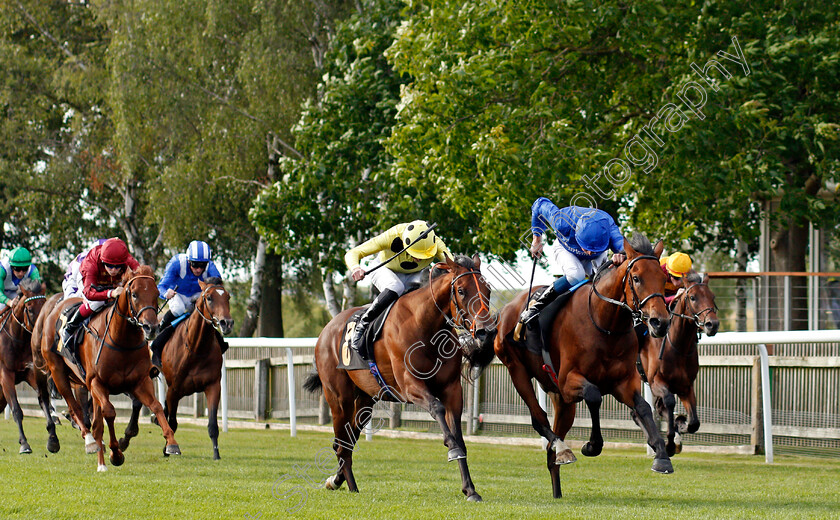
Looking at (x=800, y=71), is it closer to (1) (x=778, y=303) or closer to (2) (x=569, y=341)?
(1) (x=778, y=303)

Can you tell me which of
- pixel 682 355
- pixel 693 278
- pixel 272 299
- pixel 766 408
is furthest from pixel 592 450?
pixel 272 299

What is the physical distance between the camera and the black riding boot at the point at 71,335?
10.0 meters

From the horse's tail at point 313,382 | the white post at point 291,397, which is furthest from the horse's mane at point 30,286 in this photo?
the horse's tail at point 313,382

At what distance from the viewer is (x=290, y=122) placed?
23.5m

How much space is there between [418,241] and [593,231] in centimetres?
142

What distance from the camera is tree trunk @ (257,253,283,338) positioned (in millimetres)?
27156

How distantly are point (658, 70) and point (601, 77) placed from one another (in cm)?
96

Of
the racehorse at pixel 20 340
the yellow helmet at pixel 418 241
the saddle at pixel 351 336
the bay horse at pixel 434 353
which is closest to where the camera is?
the bay horse at pixel 434 353

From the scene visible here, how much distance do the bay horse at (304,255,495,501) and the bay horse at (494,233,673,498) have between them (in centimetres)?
64

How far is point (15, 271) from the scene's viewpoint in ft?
41.9

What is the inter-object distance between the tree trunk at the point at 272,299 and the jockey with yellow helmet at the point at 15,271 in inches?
540

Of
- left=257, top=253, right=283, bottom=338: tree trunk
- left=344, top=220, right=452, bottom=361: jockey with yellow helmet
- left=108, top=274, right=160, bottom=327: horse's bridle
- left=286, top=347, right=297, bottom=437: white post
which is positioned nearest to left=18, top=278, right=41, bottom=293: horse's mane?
left=108, top=274, right=160, bottom=327: horse's bridle

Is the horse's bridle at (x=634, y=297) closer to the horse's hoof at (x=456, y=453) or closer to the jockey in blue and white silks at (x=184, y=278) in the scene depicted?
the horse's hoof at (x=456, y=453)

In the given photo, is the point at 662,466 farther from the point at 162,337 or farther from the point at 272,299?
the point at 272,299
